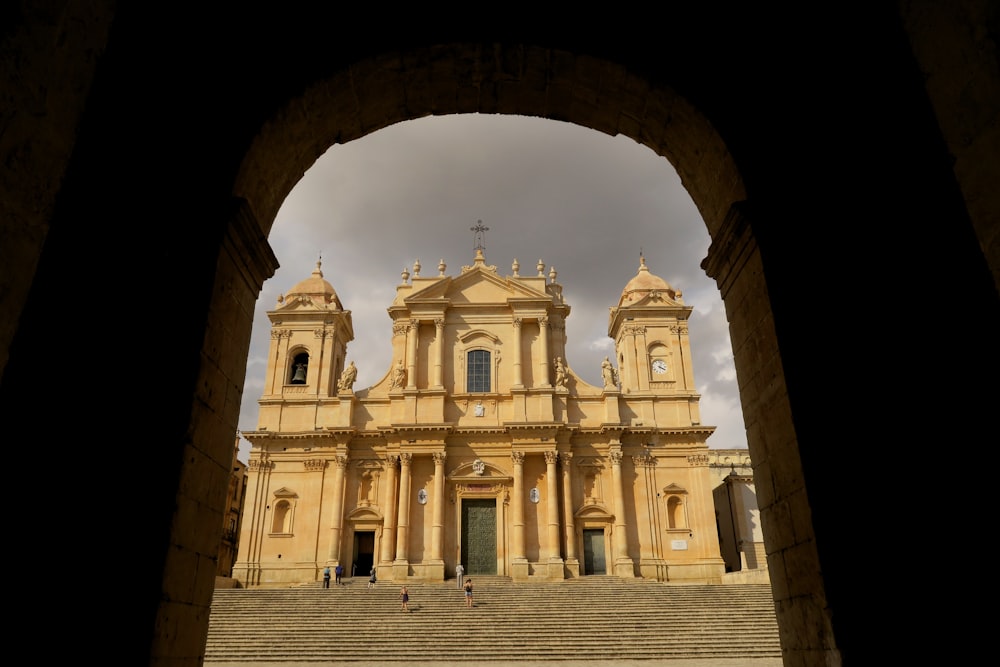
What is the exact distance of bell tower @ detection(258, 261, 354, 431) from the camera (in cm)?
2616

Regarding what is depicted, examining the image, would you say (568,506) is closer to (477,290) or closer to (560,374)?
(560,374)

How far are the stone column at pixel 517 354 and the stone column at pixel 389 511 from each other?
552 centimetres

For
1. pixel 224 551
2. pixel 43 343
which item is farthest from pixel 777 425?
pixel 224 551

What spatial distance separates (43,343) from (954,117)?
4396mm

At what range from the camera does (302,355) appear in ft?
91.1

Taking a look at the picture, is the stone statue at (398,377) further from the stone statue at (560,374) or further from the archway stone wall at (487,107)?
the archway stone wall at (487,107)

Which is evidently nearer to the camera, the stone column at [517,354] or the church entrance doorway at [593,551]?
the church entrance doorway at [593,551]

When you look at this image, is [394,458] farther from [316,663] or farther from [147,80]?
[147,80]

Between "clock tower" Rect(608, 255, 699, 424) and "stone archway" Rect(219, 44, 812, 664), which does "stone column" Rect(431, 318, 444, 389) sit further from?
"stone archway" Rect(219, 44, 812, 664)

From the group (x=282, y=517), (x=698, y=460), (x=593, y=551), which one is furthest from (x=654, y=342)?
(x=282, y=517)

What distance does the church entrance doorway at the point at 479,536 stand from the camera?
2359 cm

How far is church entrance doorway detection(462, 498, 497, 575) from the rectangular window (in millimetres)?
4500

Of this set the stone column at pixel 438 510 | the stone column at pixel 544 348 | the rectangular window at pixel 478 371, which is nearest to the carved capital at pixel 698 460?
the stone column at pixel 544 348

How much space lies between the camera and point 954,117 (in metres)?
2.73
